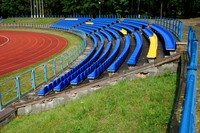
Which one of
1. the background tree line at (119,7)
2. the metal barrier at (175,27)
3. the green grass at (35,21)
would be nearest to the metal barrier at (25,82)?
the metal barrier at (175,27)

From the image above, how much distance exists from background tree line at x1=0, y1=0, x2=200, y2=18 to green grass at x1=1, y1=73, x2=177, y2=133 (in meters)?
49.5

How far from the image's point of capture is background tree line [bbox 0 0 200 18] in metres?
57.8

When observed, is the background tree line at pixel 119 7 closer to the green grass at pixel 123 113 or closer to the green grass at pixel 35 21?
the green grass at pixel 35 21

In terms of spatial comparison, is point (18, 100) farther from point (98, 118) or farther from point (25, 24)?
point (25, 24)

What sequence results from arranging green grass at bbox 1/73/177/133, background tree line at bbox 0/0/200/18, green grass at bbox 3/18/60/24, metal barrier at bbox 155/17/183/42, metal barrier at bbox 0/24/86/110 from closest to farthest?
green grass at bbox 1/73/177/133
metal barrier at bbox 0/24/86/110
metal barrier at bbox 155/17/183/42
green grass at bbox 3/18/60/24
background tree line at bbox 0/0/200/18

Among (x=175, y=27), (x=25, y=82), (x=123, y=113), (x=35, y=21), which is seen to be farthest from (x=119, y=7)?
(x=123, y=113)

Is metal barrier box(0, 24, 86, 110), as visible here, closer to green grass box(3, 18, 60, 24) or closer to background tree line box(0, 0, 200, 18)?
green grass box(3, 18, 60, 24)

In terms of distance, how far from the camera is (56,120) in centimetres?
726

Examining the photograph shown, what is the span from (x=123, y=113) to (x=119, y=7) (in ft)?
193

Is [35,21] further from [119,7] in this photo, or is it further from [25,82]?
[25,82]

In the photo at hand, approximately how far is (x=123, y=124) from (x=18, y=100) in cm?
649

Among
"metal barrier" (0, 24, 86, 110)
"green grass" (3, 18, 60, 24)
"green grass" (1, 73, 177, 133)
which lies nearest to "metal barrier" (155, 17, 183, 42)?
"green grass" (1, 73, 177, 133)

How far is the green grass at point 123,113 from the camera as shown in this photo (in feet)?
19.4

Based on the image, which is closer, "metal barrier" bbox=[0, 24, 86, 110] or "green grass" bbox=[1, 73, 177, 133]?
"green grass" bbox=[1, 73, 177, 133]
